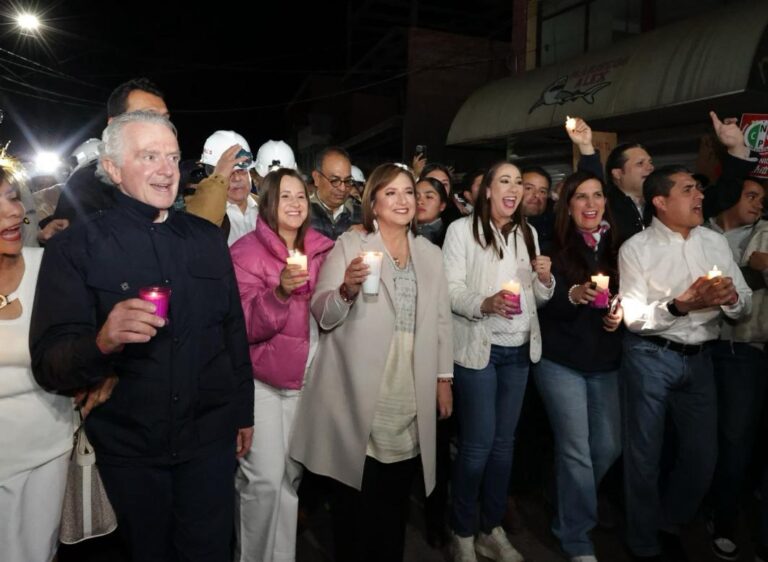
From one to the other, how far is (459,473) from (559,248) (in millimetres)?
1820

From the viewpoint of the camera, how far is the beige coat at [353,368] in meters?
3.13

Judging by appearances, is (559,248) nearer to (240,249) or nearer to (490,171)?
(490,171)

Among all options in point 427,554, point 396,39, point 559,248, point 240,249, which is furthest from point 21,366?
point 396,39

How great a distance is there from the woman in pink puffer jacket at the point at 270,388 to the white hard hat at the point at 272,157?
331 cm

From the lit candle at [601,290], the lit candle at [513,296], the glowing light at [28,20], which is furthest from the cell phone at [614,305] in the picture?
the glowing light at [28,20]

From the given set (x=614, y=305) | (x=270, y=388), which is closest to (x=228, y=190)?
(x=270, y=388)

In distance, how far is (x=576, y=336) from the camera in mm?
3885

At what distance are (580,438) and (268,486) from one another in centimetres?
214

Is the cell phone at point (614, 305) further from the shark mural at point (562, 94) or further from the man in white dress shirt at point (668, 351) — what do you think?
the shark mural at point (562, 94)

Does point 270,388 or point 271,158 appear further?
point 271,158

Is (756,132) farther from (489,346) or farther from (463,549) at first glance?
(463,549)

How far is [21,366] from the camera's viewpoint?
2.50 m

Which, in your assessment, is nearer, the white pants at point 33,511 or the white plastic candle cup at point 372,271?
the white pants at point 33,511

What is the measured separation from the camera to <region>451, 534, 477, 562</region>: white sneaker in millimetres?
3767
